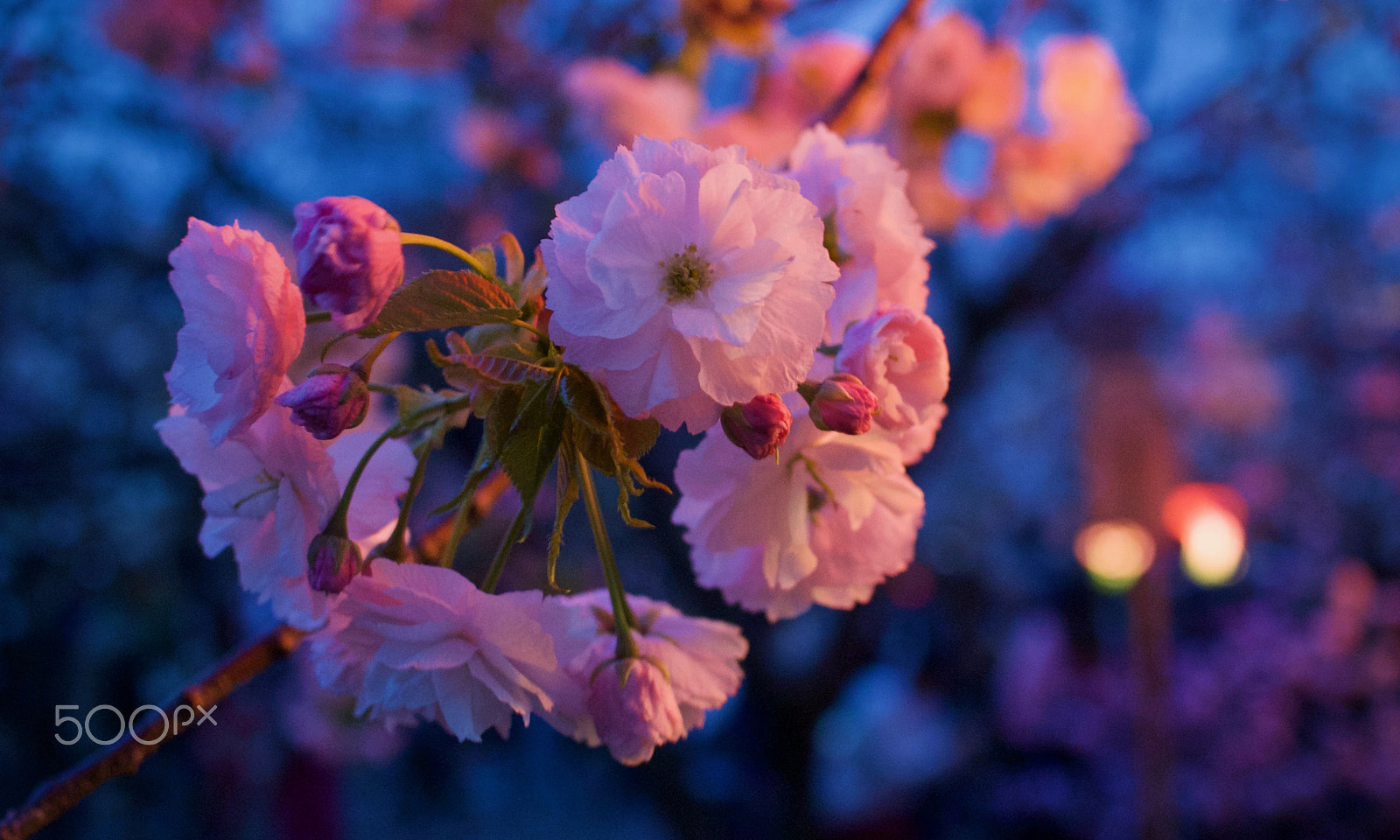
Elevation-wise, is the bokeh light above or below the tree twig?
below

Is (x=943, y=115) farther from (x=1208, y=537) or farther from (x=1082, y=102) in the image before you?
(x=1208, y=537)

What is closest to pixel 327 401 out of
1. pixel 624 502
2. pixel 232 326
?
pixel 232 326

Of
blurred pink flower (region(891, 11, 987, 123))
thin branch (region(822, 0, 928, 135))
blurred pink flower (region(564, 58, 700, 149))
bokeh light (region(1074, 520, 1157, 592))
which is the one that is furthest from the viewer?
bokeh light (region(1074, 520, 1157, 592))

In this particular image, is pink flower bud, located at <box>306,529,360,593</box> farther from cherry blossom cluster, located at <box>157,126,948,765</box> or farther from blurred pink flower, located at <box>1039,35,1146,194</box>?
blurred pink flower, located at <box>1039,35,1146,194</box>

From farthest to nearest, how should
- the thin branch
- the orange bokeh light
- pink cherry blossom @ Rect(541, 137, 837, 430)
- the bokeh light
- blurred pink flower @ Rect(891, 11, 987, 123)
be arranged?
the bokeh light < the orange bokeh light < blurred pink flower @ Rect(891, 11, 987, 123) < the thin branch < pink cherry blossom @ Rect(541, 137, 837, 430)

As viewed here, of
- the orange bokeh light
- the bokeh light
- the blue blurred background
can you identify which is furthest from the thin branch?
the bokeh light

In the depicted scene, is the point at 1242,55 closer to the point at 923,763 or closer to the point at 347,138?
the point at 923,763
